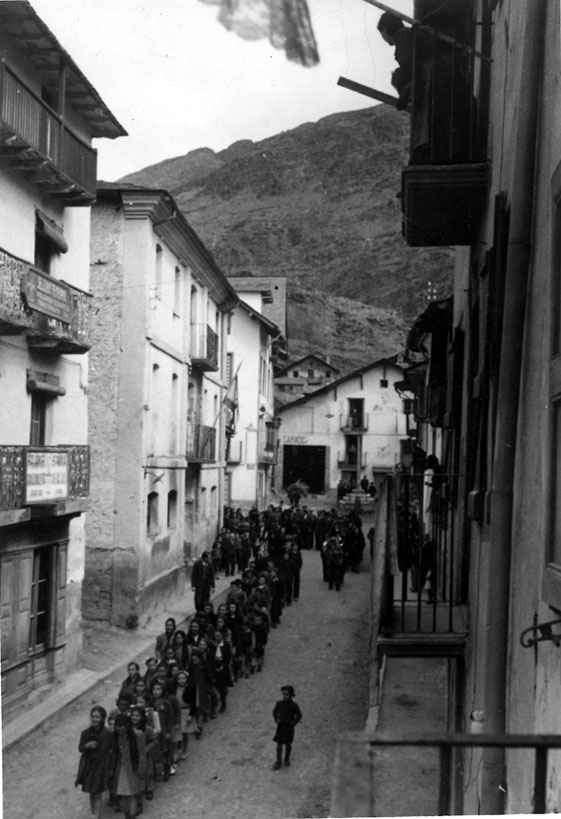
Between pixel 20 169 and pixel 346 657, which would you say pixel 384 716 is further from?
pixel 20 169

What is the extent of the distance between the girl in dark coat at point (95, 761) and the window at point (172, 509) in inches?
401

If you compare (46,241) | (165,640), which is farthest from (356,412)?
(46,241)

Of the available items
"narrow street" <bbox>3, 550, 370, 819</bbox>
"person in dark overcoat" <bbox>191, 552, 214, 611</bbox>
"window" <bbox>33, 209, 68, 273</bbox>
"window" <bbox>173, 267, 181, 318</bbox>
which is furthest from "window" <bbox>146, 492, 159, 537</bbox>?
"window" <bbox>33, 209, 68, 273</bbox>

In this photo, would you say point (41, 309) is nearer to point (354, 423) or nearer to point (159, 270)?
point (159, 270)

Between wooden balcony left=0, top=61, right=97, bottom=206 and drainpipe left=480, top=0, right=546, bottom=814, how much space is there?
654cm

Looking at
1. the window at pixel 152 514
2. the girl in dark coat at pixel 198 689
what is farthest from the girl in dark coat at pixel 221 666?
the window at pixel 152 514

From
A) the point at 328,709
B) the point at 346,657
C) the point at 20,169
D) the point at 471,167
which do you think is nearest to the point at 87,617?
the point at 346,657

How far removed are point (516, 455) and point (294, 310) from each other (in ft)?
178

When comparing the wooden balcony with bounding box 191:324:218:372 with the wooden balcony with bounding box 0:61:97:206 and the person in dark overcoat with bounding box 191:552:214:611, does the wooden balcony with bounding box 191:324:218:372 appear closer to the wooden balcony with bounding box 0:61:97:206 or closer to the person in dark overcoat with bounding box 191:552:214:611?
the person in dark overcoat with bounding box 191:552:214:611

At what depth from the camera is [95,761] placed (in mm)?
7695

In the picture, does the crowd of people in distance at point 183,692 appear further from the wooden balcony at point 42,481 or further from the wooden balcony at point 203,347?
the wooden balcony at point 203,347

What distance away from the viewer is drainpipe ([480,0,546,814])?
4094 millimetres

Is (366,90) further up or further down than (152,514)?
further up

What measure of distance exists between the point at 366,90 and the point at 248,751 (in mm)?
7083
